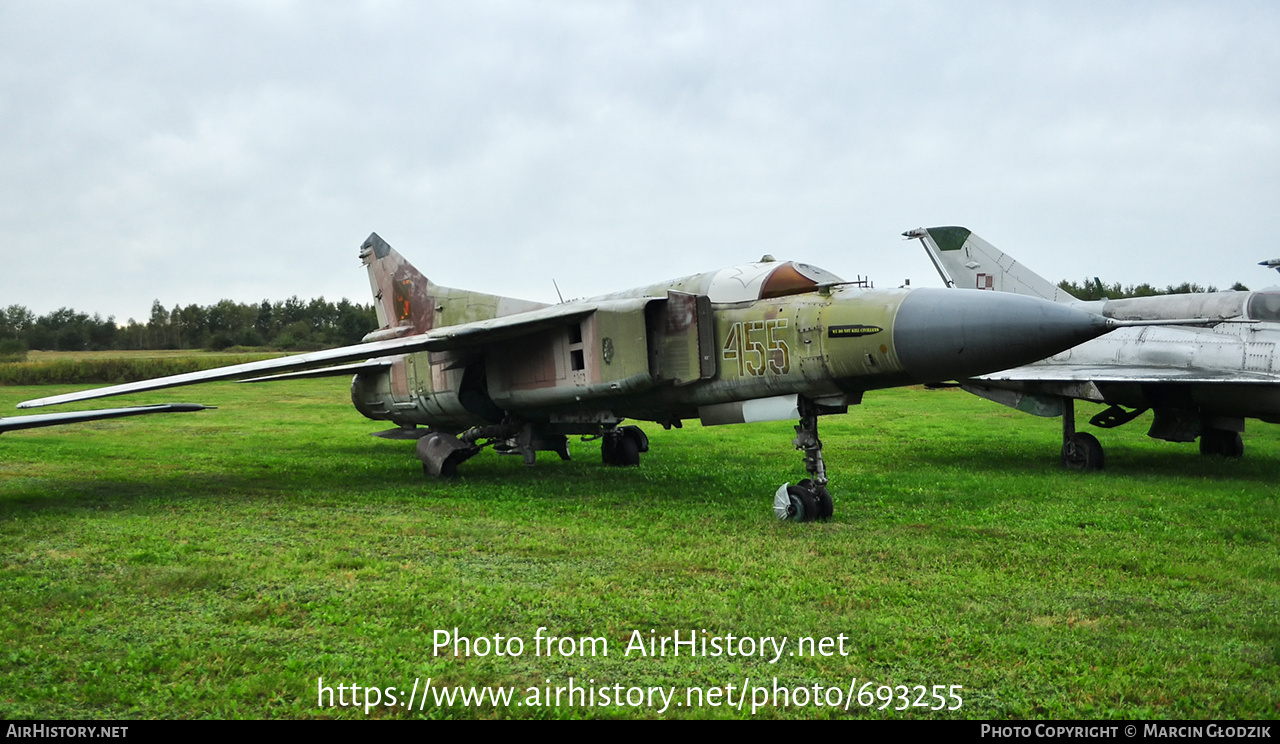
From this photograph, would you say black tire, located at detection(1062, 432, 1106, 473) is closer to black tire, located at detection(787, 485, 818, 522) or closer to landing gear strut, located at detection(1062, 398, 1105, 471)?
landing gear strut, located at detection(1062, 398, 1105, 471)

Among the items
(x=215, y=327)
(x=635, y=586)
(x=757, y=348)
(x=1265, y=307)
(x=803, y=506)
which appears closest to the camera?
(x=635, y=586)

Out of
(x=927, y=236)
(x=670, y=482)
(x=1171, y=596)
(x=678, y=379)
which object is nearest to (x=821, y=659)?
(x=1171, y=596)

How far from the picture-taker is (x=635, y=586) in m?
5.80

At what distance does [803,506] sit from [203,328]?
1736 inches

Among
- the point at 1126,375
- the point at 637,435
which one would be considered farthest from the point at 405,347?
the point at 1126,375

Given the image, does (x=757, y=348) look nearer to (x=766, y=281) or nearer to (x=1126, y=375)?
(x=766, y=281)

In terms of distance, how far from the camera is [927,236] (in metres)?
15.5

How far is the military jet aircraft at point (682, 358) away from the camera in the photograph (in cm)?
743

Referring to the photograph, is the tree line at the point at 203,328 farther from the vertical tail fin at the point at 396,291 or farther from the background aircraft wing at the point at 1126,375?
the background aircraft wing at the point at 1126,375

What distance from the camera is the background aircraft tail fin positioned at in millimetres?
14859

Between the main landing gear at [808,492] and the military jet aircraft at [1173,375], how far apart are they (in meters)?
4.70

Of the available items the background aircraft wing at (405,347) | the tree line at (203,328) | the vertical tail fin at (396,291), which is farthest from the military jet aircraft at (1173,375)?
the tree line at (203,328)
